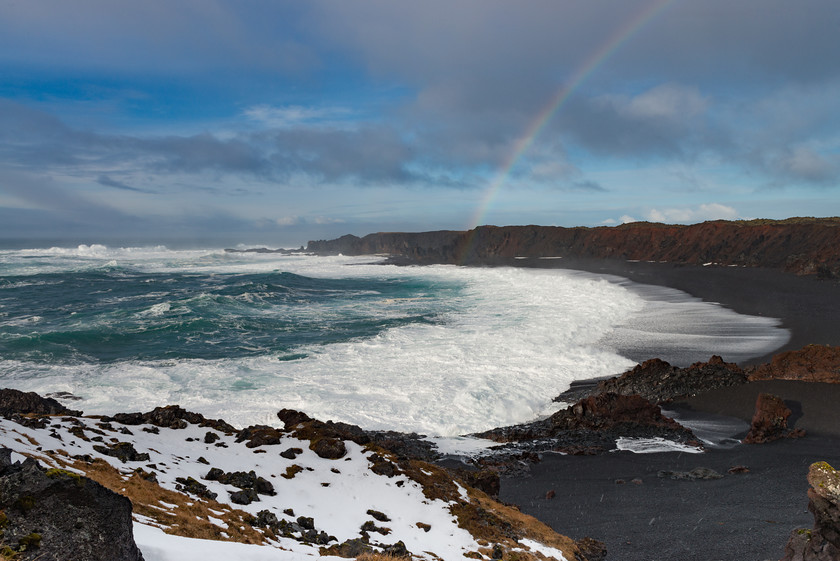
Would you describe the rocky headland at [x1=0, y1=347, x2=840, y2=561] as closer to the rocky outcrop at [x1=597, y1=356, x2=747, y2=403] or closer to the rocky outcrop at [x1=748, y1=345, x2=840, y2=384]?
the rocky outcrop at [x1=597, y1=356, x2=747, y2=403]

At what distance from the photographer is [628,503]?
939 centimetres

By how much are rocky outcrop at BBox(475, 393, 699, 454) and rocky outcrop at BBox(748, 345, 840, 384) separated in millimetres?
5435

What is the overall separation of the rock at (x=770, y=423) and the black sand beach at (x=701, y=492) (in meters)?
0.29

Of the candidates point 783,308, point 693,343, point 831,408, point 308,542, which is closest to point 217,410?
point 308,542

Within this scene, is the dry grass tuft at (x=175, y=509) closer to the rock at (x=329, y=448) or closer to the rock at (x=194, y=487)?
the rock at (x=194, y=487)

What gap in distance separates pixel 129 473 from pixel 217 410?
8245mm

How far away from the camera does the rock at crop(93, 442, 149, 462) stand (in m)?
7.39

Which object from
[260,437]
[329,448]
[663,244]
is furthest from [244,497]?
[663,244]

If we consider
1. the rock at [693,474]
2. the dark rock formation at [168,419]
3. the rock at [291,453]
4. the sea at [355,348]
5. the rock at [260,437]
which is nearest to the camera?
the rock at [291,453]

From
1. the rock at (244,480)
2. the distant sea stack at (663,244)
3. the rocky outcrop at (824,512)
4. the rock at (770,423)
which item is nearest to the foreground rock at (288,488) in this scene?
the rock at (244,480)

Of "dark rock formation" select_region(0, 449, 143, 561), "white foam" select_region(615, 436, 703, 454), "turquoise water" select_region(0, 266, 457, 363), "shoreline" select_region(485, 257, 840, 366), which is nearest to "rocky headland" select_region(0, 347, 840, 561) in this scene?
"dark rock formation" select_region(0, 449, 143, 561)

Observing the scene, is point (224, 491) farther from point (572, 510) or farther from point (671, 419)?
point (671, 419)

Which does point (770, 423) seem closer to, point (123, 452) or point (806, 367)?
point (806, 367)

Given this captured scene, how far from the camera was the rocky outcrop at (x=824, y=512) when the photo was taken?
468cm
